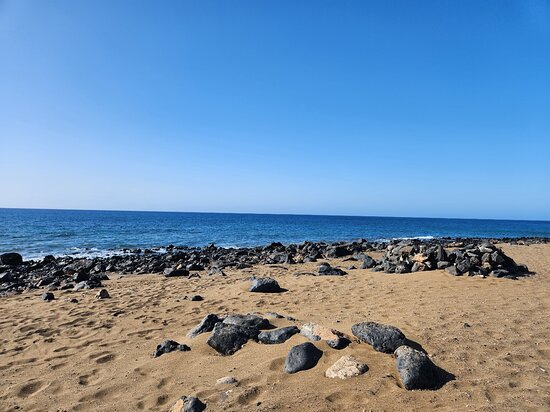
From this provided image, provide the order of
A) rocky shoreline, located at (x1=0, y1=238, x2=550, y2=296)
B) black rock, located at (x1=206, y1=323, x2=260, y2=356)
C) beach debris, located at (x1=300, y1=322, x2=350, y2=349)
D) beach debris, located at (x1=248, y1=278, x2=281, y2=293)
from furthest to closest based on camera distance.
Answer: rocky shoreline, located at (x1=0, y1=238, x2=550, y2=296) < beach debris, located at (x1=248, y1=278, x2=281, y2=293) < black rock, located at (x1=206, y1=323, x2=260, y2=356) < beach debris, located at (x1=300, y1=322, x2=350, y2=349)

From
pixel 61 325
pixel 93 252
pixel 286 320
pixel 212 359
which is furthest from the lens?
pixel 93 252

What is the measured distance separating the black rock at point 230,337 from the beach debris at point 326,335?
95 centimetres

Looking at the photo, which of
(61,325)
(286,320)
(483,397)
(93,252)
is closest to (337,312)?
(286,320)

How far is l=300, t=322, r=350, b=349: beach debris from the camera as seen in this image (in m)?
5.52

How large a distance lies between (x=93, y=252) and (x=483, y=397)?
30681 mm

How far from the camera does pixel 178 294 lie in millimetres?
11297

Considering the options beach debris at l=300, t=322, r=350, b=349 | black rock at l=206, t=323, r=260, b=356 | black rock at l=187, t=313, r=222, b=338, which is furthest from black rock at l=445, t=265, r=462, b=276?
black rock at l=187, t=313, r=222, b=338

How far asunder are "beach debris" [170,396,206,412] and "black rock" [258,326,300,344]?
1.97m

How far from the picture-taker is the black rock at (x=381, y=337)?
17.6 ft

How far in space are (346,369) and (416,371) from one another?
2.93 feet

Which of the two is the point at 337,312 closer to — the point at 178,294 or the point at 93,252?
the point at 178,294

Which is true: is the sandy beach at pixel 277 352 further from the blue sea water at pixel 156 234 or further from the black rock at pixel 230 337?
the blue sea water at pixel 156 234

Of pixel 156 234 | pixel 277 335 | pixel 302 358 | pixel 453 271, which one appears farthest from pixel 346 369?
pixel 156 234

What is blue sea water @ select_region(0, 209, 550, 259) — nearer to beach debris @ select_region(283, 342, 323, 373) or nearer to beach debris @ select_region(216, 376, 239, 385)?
beach debris @ select_region(216, 376, 239, 385)
